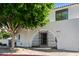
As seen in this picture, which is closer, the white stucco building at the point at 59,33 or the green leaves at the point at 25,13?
the green leaves at the point at 25,13

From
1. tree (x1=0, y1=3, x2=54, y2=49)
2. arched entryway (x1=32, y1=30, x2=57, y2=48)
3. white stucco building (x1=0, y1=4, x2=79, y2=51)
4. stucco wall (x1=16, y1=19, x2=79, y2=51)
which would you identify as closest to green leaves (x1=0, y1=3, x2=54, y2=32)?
tree (x1=0, y1=3, x2=54, y2=49)

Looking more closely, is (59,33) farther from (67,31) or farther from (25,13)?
(25,13)

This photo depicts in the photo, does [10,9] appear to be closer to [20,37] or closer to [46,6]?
[46,6]

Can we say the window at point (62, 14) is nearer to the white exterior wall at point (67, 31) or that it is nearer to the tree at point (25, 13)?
the white exterior wall at point (67, 31)

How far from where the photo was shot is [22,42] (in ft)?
106

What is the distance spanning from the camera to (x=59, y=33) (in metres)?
27.9

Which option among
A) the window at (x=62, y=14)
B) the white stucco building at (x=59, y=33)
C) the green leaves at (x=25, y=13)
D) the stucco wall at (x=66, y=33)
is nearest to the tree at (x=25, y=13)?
the green leaves at (x=25, y=13)

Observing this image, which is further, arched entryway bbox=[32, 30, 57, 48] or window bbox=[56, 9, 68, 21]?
arched entryway bbox=[32, 30, 57, 48]

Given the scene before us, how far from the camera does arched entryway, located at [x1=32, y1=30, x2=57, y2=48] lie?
31.9m

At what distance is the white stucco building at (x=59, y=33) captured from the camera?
85.8 ft

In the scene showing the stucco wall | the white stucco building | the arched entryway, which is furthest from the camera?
the arched entryway

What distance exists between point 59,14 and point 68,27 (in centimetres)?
550

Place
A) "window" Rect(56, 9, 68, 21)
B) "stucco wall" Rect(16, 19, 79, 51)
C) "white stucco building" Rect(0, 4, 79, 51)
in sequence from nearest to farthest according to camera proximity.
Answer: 1. "stucco wall" Rect(16, 19, 79, 51)
2. "white stucco building" Rect(0, 4, 79, 51)
3. "window" Rect(56, 9, 68, 21)

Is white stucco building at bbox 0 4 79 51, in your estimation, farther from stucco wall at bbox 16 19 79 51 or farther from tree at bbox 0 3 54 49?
tree at bbox 0 3 54 49
